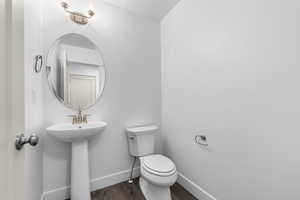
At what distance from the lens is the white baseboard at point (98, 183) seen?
1.32 m

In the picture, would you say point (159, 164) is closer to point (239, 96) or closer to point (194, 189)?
point (194, 189)

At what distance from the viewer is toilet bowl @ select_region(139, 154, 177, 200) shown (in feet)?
3.91

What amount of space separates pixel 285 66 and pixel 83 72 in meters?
1.81

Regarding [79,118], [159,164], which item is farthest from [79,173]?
[159,164]

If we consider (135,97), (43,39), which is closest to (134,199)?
(135,97)

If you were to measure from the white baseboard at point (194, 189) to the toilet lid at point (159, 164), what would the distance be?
0.42m

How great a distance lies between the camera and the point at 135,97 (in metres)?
1.79

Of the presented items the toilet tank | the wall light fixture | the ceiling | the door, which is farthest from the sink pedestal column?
the ceiling

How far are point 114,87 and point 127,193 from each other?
128 cm

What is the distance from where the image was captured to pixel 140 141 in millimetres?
1597

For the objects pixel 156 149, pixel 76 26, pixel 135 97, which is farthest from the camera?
pixel 156 149

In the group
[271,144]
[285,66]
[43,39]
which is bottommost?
[271,144]

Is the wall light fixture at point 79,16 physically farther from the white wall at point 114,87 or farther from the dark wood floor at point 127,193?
the dark wood floor at point 127,193

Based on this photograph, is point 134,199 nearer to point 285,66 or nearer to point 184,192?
point 184,192
